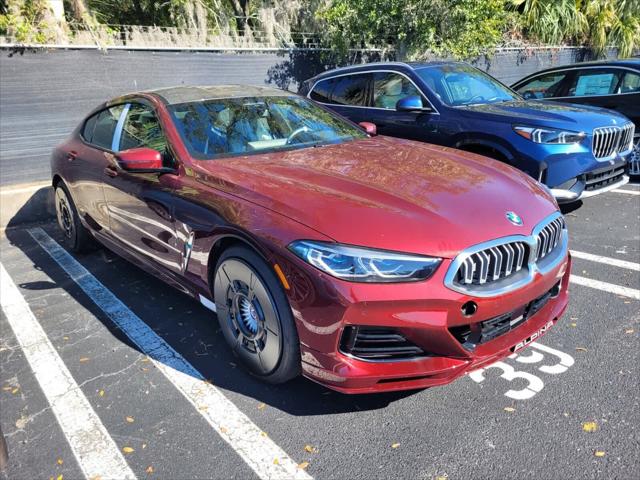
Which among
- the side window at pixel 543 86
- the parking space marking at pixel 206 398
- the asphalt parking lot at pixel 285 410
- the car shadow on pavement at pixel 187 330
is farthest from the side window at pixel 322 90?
the asphalt parking lot at pixel 285 410

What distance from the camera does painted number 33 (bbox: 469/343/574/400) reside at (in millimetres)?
2826

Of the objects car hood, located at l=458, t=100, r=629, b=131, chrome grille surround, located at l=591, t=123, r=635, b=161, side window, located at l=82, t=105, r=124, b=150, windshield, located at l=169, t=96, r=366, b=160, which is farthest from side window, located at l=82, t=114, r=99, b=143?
chrome grille surround, located at l=591, t=123, r=635, b=161

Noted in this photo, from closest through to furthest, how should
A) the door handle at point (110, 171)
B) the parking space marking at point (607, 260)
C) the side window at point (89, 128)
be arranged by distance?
1. the door handle at point (110, 171)
2. the parking space marking at point (607, 260)
3. the side window at point (89, 128)

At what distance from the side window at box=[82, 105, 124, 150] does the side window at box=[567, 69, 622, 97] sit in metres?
6.23

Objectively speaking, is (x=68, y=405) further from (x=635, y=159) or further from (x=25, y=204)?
(x=635, y=159)

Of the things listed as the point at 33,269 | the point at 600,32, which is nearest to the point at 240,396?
the point at 33,269

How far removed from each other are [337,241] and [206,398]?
49.6 inches

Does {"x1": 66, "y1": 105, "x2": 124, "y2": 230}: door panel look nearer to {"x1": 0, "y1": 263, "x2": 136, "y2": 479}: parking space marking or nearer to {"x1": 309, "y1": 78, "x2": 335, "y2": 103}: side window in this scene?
{"x1": 0, "y1": 263, "x2": 136, "y2": 479}: parking space marking

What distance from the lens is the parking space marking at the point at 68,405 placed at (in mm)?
2508

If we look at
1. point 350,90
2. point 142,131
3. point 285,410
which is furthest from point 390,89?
point 285,410

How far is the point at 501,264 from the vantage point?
2.50m

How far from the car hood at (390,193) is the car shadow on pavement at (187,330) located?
994mm

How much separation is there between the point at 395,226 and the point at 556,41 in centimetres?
1473

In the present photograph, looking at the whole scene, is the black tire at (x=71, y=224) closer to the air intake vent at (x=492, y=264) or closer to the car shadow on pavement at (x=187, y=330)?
the car shadow on pavement at (x=187, y=330)
